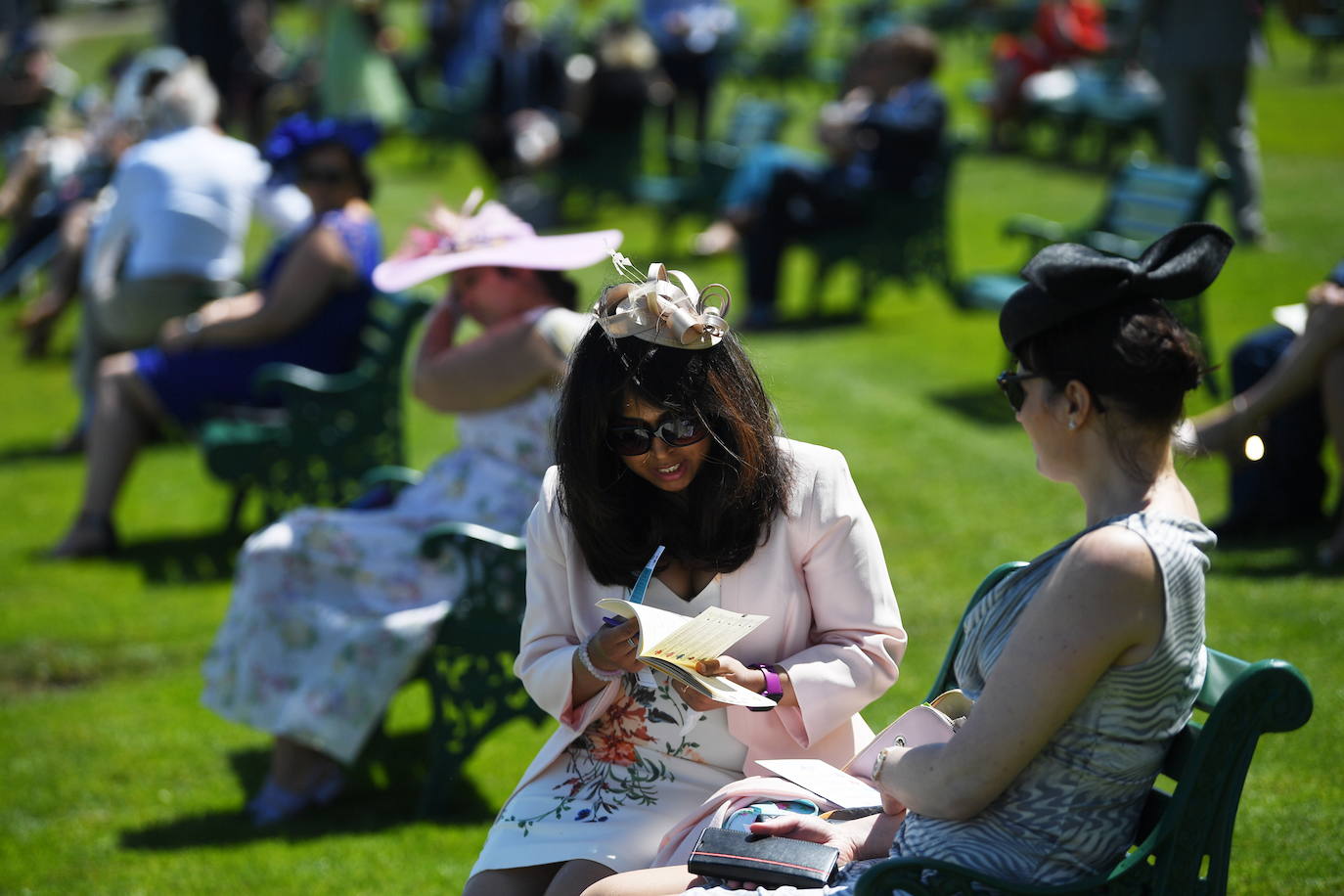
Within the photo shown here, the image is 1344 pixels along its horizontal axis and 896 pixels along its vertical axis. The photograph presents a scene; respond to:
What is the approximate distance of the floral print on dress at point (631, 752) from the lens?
264 cm

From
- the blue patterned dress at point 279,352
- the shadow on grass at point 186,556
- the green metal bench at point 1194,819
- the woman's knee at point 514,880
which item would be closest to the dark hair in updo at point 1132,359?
the green metal bench at point 1194,819

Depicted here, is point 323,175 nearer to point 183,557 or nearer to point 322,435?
point 322,435

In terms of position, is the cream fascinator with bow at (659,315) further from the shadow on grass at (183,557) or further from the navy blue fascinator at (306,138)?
the shadow on grass at (183,557)

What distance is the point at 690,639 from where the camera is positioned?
2320mm

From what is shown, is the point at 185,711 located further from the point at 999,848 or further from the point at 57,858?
the point at 999,848

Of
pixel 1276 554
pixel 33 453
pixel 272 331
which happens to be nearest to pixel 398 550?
pixel 272 331

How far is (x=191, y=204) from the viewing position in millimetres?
7391

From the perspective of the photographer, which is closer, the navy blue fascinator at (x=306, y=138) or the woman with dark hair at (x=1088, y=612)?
the woman with dark hair at (x=1088, y=612)

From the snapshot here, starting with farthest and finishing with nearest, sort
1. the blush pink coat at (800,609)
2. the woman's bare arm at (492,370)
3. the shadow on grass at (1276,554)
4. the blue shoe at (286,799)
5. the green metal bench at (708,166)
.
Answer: the green metal bench at (708,166), the shadow on grass at (1276,554), the blue shoe at (286,799), the woman's bare arm at (492,370), the blush pink coat at (800,609)

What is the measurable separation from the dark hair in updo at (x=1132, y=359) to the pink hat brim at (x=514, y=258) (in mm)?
2029

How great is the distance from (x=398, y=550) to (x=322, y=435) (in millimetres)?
1866

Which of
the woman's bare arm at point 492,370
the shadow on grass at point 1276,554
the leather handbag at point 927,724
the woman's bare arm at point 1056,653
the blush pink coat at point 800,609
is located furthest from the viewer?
the shadow on grass at point 1276,554

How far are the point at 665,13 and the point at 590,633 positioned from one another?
14.0 m

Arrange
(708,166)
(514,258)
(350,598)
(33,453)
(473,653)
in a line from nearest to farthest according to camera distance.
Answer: (473,653) < (514,258) < (350,598) < (33,453) < (708,166)
